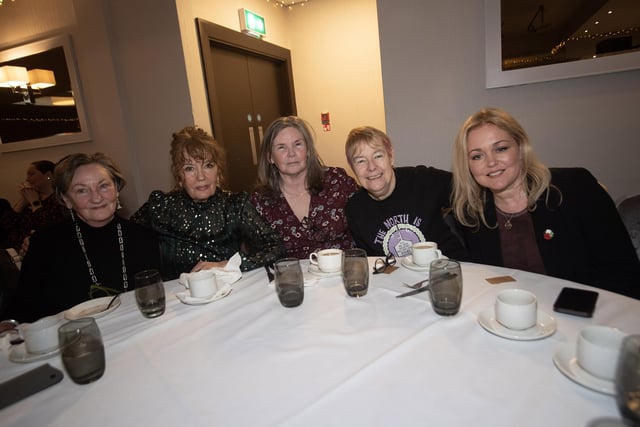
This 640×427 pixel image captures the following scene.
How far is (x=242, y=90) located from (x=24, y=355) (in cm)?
349

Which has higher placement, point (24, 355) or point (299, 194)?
point (299, 194)

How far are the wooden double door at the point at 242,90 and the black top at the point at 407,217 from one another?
212 cm

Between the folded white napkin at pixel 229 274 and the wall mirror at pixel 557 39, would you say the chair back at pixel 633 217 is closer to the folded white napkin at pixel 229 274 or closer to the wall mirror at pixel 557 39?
the wall mirror at pixel 557 39

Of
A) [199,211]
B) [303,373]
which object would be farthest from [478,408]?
[199,211]

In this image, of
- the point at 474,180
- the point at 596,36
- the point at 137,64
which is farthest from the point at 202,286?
the point at 137,64

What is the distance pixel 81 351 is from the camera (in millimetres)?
819

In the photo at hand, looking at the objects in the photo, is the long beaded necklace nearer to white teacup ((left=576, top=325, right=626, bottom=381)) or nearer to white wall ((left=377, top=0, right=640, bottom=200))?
white teacup ((left=576, top=325, right=626, bottom=381))

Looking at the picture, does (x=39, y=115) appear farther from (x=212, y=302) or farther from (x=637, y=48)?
(x=637, y=48)

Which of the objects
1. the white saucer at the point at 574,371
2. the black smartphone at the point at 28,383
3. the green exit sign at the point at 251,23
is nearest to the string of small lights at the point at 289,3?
the green exit sign at the point at 251,23

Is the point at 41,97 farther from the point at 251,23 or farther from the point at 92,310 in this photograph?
the point at 92,310

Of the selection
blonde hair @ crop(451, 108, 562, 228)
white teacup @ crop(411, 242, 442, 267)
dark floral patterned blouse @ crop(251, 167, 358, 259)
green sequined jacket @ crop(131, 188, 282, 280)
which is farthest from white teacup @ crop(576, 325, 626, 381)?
green sequined jacket @ crop(131, 188, 282, 280)

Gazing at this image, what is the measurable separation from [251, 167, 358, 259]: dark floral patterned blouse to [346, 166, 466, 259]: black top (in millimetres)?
145

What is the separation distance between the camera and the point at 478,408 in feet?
2.06

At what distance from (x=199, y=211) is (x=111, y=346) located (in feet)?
3.46
